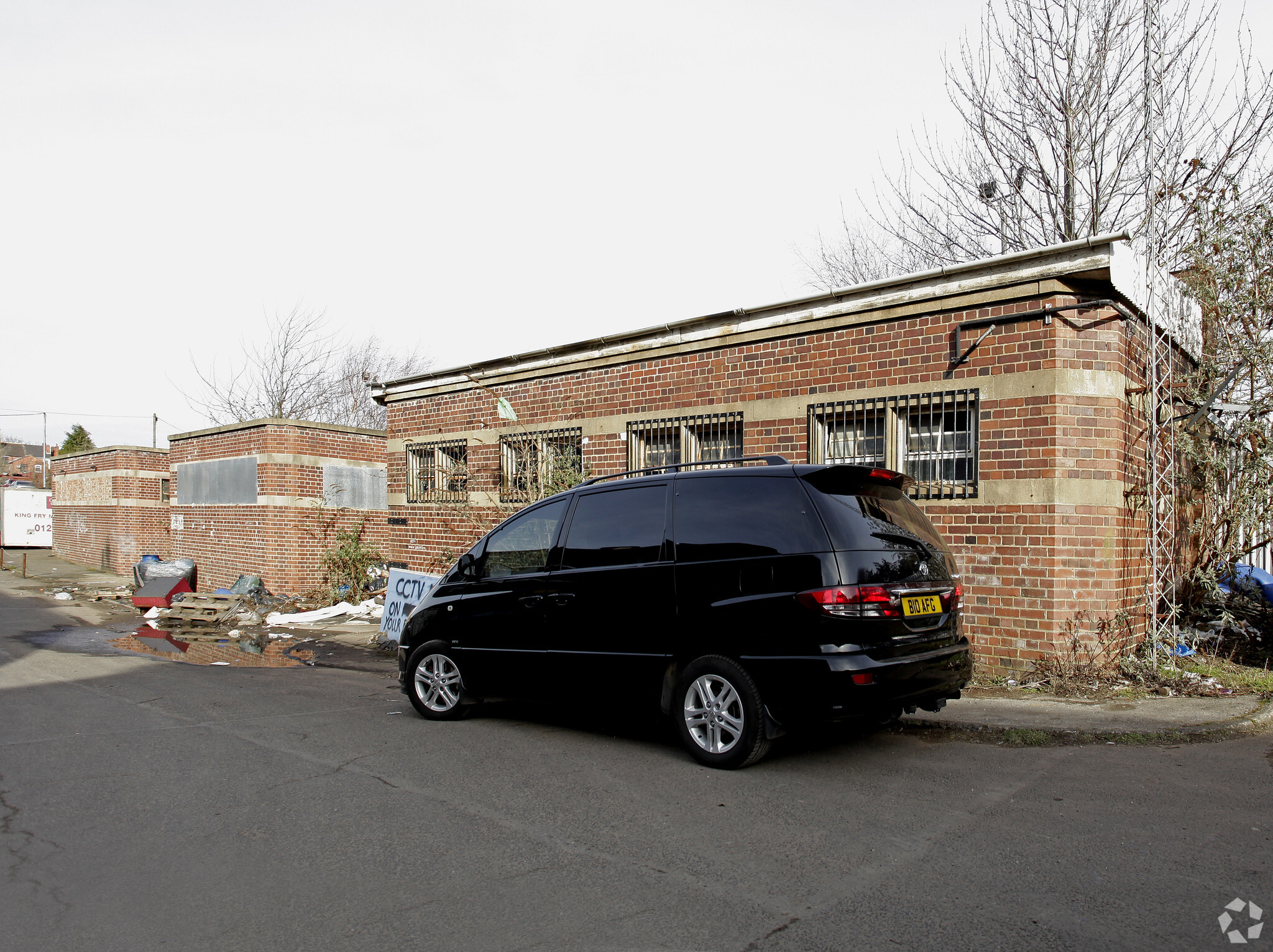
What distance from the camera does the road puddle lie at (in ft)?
35.9

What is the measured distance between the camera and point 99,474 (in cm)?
2611

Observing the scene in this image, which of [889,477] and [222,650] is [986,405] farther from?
[222,650]

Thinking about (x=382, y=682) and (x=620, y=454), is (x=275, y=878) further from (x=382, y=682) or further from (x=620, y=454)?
(x=620, y=454)

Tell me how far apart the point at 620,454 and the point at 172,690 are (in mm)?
5884

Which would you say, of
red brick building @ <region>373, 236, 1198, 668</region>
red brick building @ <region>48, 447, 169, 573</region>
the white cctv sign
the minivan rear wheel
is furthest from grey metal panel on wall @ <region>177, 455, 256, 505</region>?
the minivan rear wheel

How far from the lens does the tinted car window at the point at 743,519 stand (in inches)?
206

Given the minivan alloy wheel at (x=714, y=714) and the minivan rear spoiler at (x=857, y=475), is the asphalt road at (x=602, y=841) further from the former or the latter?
the minivan rear spoiler at (x=857, y=475)

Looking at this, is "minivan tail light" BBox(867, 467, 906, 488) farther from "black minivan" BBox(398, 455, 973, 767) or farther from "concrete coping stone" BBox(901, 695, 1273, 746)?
"concrete coping stone" BBox(901, 695, 1273, 746)

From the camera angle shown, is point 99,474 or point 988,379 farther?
point 99,474

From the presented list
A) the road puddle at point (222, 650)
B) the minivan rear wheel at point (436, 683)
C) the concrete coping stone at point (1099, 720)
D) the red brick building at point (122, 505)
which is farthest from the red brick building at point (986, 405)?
the red brick building at point (122, 505)

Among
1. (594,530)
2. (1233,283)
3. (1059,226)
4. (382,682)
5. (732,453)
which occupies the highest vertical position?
(1059,226)

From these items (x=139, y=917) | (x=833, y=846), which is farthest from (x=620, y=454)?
(x=139, y=917)

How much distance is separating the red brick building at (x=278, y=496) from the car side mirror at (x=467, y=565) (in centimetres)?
1178

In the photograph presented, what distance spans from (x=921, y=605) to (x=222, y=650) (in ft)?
34.0
